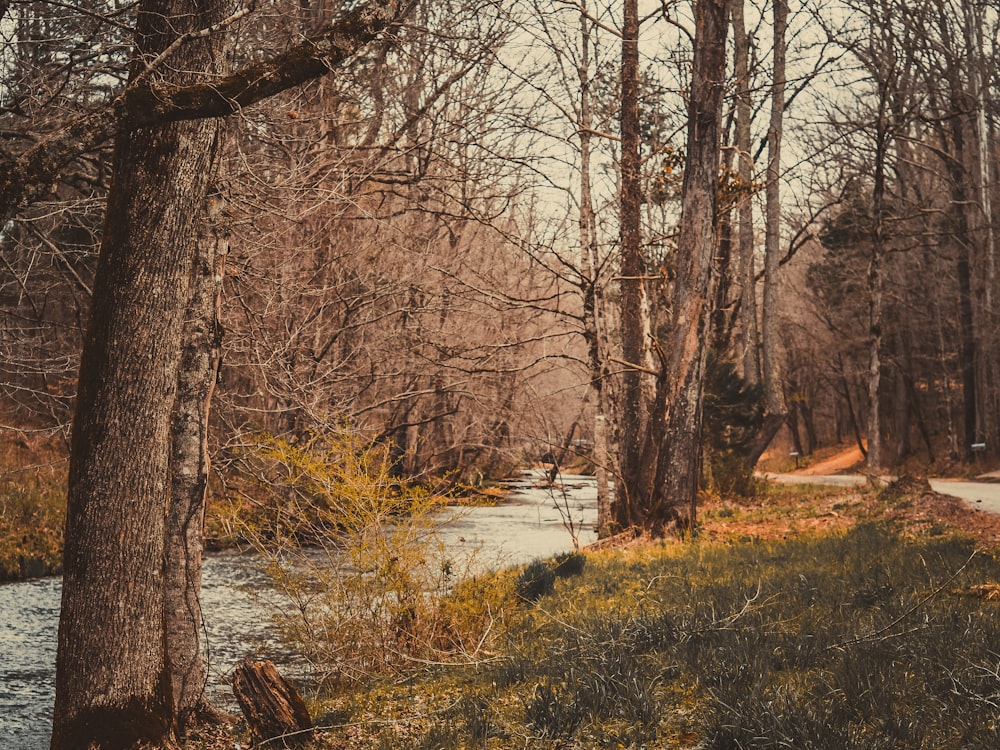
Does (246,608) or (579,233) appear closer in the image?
(246,608)

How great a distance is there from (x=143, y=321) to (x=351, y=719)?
268cm

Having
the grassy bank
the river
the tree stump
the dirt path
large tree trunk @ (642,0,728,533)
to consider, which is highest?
large tree trunk @ (642,0,728,533)

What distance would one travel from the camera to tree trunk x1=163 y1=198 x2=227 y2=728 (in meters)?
6.05

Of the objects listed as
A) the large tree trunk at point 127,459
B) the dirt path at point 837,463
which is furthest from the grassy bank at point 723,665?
the dirt path at point 837,463

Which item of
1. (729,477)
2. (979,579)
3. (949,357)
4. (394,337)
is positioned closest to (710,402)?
(729,477)

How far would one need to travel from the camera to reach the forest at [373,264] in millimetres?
5094

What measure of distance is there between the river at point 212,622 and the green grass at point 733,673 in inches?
64.0

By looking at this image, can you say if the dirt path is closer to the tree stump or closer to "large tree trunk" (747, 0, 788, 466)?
"large tree trunk" (747, 0, 788, 466)

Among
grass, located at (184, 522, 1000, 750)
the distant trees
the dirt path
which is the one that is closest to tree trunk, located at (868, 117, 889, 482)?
the distant trees

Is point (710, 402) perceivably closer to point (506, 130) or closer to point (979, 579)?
point (506, 130)

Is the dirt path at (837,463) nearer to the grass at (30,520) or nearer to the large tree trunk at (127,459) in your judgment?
the grass at (30,520)

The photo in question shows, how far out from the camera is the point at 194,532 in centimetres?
625

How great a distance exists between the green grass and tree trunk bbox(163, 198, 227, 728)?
3.33ft

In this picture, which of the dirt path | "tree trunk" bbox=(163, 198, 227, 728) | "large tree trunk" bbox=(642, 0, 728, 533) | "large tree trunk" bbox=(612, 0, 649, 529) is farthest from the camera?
the dirt path
